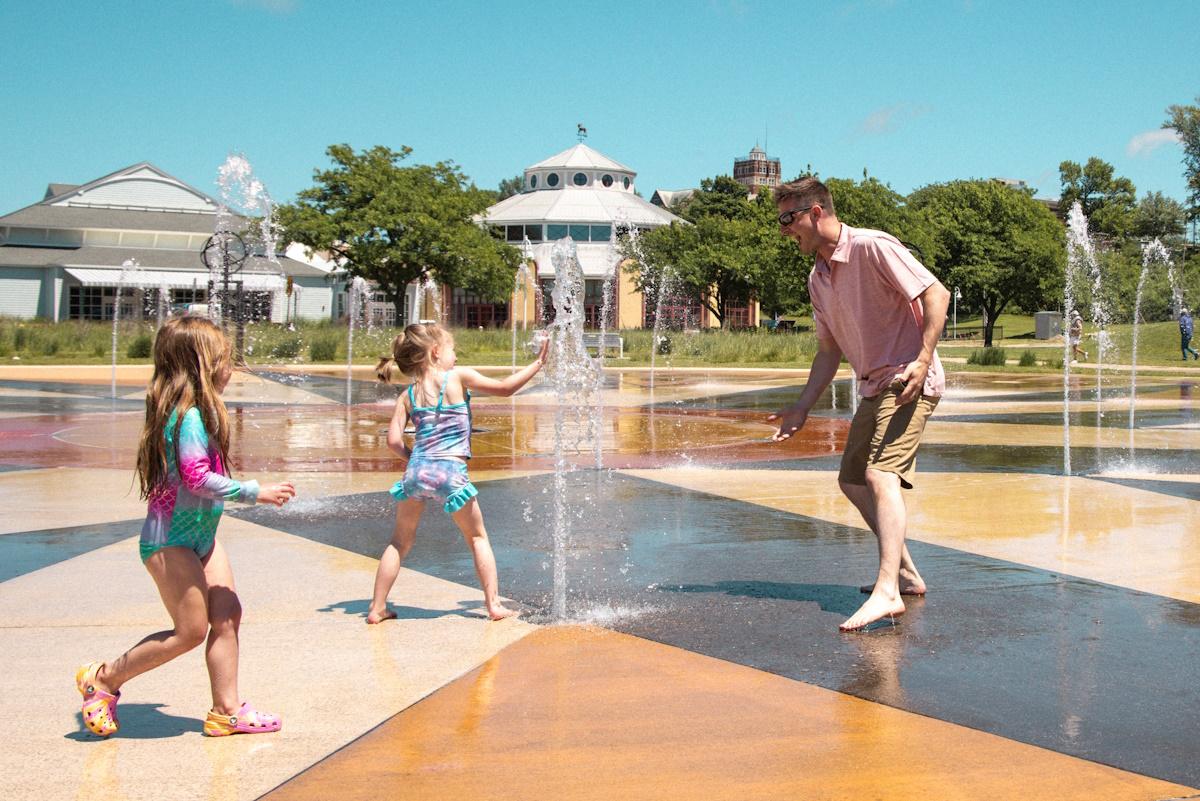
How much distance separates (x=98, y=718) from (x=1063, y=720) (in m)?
2.94

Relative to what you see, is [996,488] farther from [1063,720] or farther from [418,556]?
[1063,720]

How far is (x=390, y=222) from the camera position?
47.6 m

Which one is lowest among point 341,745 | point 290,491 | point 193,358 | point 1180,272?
point 341,745

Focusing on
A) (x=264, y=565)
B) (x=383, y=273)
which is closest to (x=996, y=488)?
(x=264, y=565)

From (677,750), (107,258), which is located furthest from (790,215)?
(107,258)

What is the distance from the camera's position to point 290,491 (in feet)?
12.8

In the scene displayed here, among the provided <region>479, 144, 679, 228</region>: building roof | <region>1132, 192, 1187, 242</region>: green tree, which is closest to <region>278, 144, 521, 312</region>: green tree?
<region>479, 144, 679, 228</region>: building roof

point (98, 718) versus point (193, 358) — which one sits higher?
point (193, 358)

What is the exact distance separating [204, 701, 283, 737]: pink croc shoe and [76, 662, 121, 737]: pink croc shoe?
28cm

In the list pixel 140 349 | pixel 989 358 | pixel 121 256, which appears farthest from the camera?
pixel 121 256

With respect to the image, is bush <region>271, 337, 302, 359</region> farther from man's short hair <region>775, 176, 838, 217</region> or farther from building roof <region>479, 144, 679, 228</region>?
building roof <region>479, 144, 679, 228</region>

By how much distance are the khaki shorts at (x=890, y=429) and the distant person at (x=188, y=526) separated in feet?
8.50

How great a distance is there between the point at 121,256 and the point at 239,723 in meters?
59.1

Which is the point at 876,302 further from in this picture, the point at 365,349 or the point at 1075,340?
the point at 1075,340
